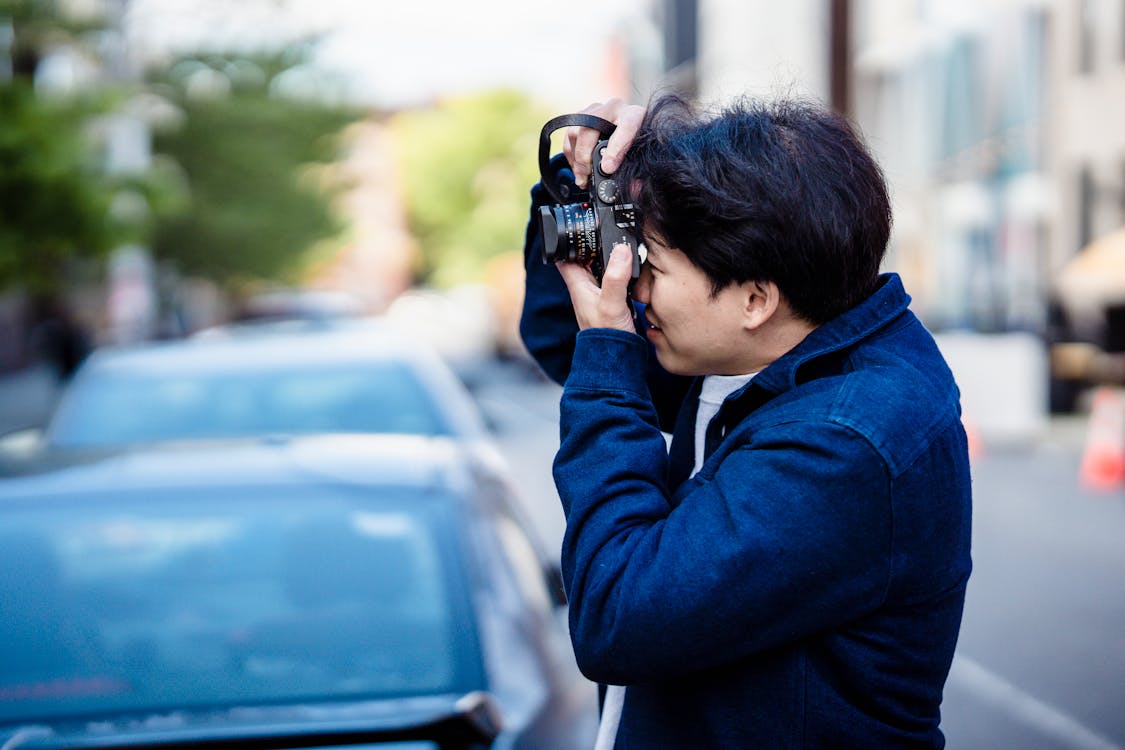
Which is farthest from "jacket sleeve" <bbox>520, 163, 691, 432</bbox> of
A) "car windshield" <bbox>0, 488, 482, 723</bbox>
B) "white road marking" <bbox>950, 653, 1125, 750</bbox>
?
"white road marking" <bbox>950, 653, 1125, 750</bbox>

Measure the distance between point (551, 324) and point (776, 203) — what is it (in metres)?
0.57

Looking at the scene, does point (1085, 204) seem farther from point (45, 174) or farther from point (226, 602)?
point (226, 602)

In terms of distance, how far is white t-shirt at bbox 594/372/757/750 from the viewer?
1.65 m

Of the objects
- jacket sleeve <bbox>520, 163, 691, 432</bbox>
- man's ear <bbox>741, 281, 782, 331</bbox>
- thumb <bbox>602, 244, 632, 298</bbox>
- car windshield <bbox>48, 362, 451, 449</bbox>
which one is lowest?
car windshield <bbox>48, 362, 451, 449</bbox>

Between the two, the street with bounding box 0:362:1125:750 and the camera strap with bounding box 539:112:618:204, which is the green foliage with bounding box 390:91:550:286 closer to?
the street with bounding box 0:362:1125:750

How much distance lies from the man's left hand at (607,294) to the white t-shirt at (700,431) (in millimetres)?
167

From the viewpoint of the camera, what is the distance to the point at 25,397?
83.7 ft

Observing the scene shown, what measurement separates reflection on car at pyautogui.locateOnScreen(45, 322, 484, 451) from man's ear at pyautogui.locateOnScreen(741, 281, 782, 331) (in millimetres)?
3273

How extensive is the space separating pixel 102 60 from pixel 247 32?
23.5 ft

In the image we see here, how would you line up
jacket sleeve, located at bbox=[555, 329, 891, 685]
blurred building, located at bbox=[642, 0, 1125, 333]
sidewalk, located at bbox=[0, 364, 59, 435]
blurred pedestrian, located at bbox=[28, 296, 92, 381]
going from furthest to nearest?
blurred pedestrian, located at bbox=[28, 296, 92, 381]
blurred building, located at bbox=[642, 0, 1125, 333]
sidewalk, located at bbox=[0, 364, 59, 435]
jacket sleeve, located at bbox=[555, 329, 891, 685]

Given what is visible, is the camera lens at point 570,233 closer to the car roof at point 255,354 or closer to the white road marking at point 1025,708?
the white road marking at point 1025,708

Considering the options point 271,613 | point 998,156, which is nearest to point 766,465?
point 271,613

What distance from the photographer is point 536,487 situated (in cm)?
1150

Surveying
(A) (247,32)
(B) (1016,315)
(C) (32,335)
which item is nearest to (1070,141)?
(B) (1016,315)
